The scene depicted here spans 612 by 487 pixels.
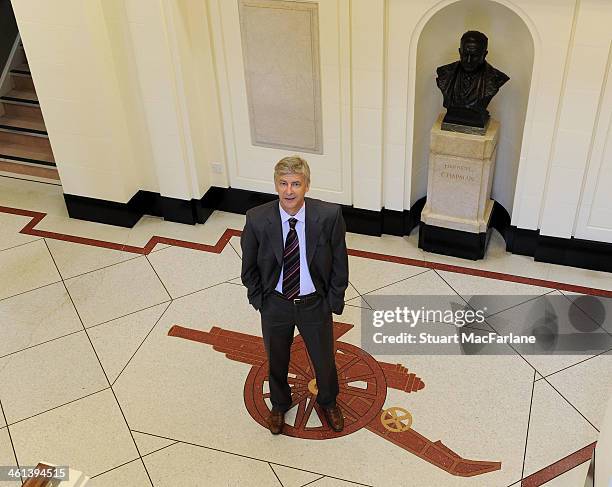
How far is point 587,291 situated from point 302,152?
8.56 ft

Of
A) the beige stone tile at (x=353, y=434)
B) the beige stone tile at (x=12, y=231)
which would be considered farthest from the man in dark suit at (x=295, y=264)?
the beige stone tile at (x=12, y=231)

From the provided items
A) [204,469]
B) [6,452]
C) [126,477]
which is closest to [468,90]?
[204,469]

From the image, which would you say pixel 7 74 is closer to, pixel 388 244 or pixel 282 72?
pixel 282 72

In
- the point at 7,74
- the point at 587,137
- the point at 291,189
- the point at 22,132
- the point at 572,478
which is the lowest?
the point at 572,478

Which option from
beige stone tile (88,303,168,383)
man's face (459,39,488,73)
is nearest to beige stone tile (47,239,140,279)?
beige stone tile (88,303,168,383)

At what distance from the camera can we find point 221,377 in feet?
18.8

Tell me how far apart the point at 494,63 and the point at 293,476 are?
11.9 ft

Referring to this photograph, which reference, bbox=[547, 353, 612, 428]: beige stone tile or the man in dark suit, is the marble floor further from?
the man in dark suit

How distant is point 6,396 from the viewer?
566 cm

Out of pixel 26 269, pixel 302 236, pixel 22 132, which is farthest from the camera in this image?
pixel 22 132

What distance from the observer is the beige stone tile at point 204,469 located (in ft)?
16.3

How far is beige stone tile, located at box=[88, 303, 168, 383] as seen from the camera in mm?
5898

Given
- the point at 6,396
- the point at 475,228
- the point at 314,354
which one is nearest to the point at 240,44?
the point at 475,228

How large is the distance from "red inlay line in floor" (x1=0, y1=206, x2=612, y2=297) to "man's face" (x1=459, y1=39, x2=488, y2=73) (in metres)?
1.64
